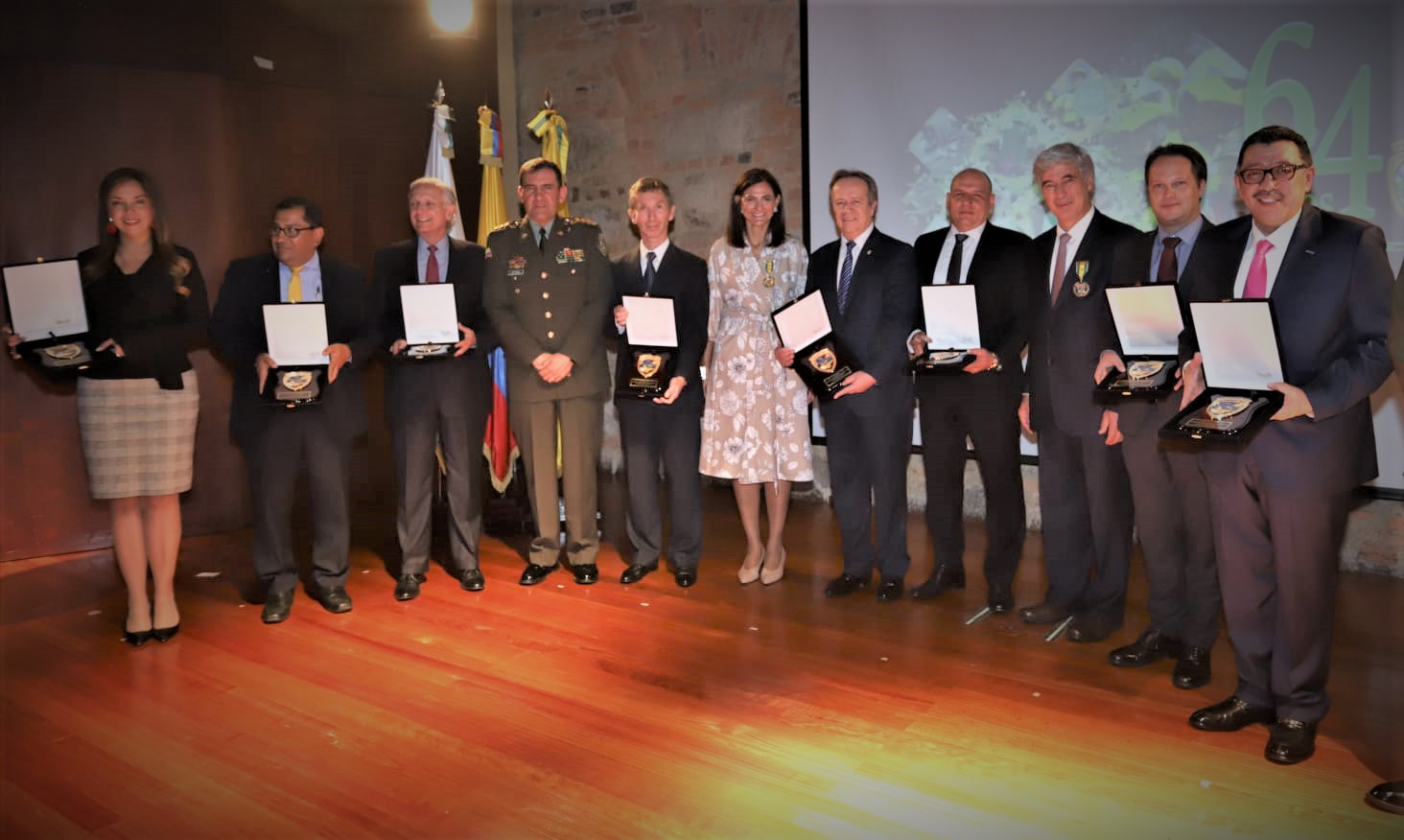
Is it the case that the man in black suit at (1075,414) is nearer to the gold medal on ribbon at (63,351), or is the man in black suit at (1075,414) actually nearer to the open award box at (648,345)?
the open award box at (648,345)

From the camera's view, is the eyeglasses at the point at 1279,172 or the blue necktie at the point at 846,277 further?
the blue necktie at the point at 846,277

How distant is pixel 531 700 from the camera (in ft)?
10.3

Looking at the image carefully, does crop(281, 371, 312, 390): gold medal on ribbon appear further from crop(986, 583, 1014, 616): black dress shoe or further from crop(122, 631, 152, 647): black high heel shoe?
crop(986, 583, 1014, 616): black dress shoe

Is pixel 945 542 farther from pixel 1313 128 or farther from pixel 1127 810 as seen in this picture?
pixel 1313 128

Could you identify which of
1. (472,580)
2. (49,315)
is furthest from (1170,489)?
(49,315)

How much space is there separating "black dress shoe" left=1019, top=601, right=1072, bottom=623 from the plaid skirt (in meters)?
3.19

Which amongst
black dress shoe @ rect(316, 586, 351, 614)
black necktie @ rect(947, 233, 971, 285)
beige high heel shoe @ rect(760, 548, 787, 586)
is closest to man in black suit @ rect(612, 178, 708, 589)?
beige high heel shoe @ rect(760, 548, 787, 586)

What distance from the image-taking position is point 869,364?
3955 millimetres

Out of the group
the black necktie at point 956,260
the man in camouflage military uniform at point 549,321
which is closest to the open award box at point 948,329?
the black necktie at point 956,260

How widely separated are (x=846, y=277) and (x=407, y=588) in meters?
2.24

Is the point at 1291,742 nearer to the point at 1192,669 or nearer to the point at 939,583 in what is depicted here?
the point at 1192,669

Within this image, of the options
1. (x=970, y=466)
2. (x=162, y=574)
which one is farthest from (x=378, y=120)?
(x=970, y=466)

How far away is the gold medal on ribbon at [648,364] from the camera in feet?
13.6

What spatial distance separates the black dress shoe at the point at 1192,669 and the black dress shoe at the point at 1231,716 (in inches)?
11.3
